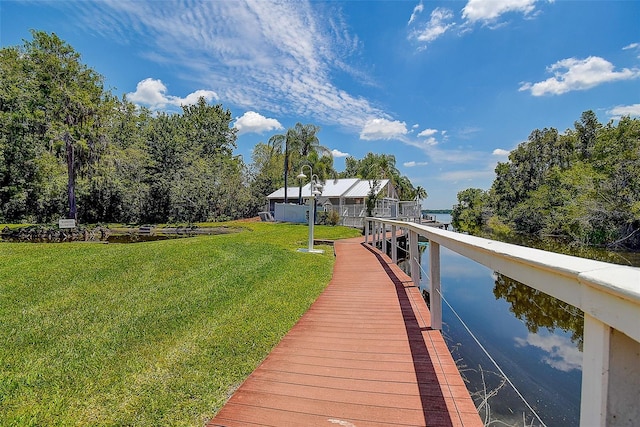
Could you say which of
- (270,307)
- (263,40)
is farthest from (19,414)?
(263,40)

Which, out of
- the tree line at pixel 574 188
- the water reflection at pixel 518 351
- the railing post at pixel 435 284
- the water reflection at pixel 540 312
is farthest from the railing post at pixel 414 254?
the tree line at pixel 574 188


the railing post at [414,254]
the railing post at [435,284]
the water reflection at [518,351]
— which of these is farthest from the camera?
the railing post at [414,254]

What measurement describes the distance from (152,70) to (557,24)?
1069 inches

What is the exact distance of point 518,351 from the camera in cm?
548

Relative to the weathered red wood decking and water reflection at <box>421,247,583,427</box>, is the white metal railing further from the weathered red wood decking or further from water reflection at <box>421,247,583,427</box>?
water reflection at <box>421,247,583,427</box>

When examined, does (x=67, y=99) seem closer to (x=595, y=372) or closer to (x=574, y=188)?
(x=595, y=372)

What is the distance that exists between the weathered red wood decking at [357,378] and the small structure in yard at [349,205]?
13326 mm

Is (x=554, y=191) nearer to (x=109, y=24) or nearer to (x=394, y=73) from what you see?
(x=394, y=73)

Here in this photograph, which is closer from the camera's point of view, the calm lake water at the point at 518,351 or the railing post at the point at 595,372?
the railing post at the point at 595,372

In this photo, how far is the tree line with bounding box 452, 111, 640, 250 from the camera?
53.9 feet

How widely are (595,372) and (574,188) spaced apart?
24778 mm

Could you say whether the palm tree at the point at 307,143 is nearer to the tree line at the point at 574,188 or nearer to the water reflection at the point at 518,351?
the tree line at the point at 574,188

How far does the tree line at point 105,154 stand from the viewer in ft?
57.4

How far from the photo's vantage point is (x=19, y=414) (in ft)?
7.61
